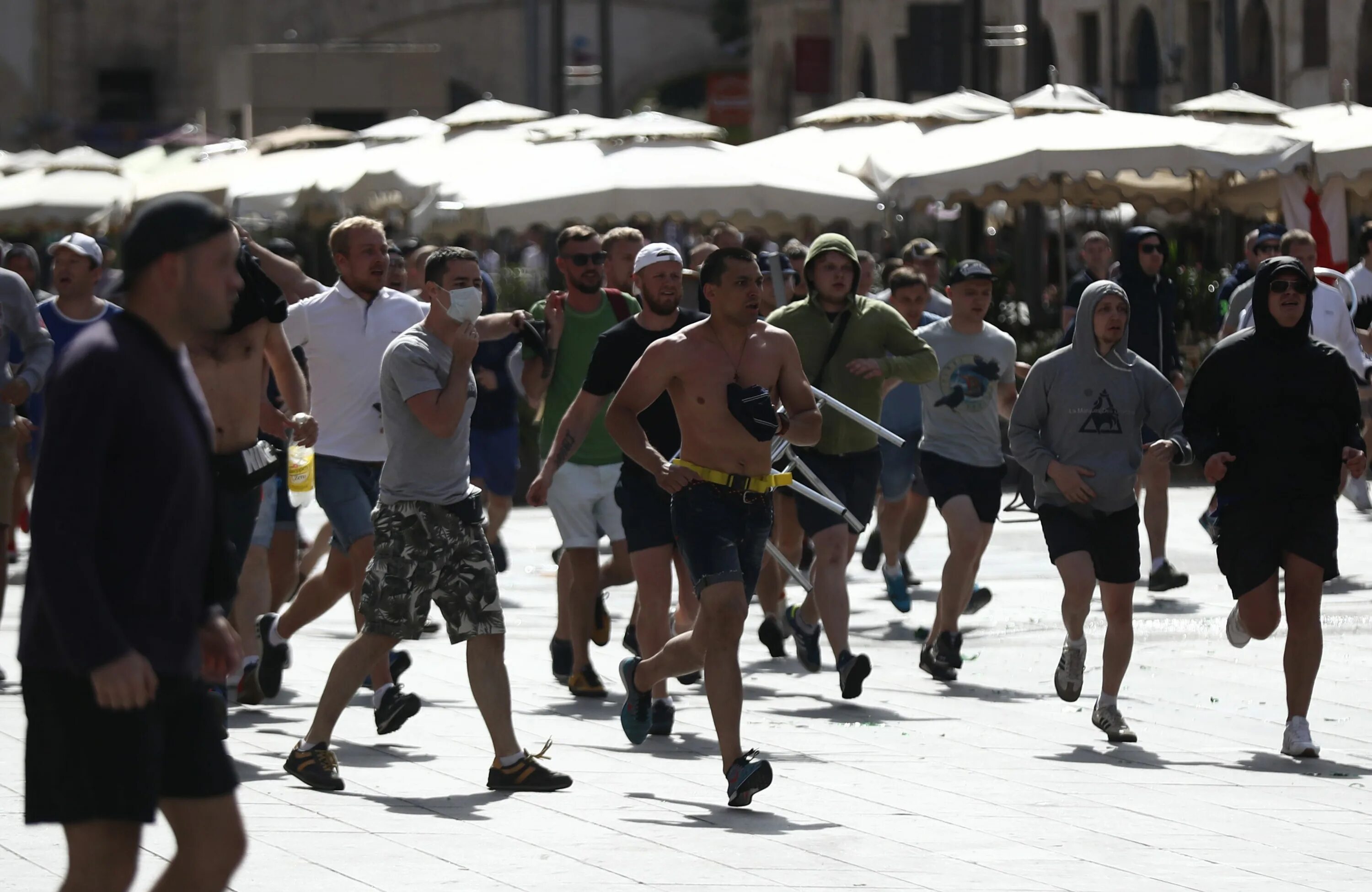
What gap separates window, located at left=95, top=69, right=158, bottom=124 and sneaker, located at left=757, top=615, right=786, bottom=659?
5222 centimetres

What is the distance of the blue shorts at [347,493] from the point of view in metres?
9.30

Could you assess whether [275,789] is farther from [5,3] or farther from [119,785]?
[5,3]

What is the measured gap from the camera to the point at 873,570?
14477 millimetres

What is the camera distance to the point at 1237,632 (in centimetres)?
902

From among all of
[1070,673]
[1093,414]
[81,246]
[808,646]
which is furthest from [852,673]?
[81,246]

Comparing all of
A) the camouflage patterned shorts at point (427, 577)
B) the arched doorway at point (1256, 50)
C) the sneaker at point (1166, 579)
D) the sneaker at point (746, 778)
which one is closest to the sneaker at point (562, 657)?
the camouflage patterned shorts at point (427, 577)

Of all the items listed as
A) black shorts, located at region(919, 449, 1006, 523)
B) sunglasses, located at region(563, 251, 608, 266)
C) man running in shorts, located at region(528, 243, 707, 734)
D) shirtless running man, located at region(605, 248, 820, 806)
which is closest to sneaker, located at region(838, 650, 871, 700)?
man running in shorts, located at region(528, 243, 707, 734)

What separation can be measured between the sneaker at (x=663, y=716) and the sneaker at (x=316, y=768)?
1552 mm

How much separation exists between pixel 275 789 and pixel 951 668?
359 cm

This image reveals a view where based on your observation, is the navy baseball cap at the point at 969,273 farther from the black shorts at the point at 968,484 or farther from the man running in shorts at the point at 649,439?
the man running in shorts at the point at 649,439

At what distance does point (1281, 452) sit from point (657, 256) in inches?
95.6

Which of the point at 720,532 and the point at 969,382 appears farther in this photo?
the point at 969,382

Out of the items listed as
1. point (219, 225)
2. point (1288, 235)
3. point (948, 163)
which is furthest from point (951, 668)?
point (948, 163)

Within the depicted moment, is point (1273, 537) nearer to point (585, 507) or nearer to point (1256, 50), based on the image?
point (585, 507)
